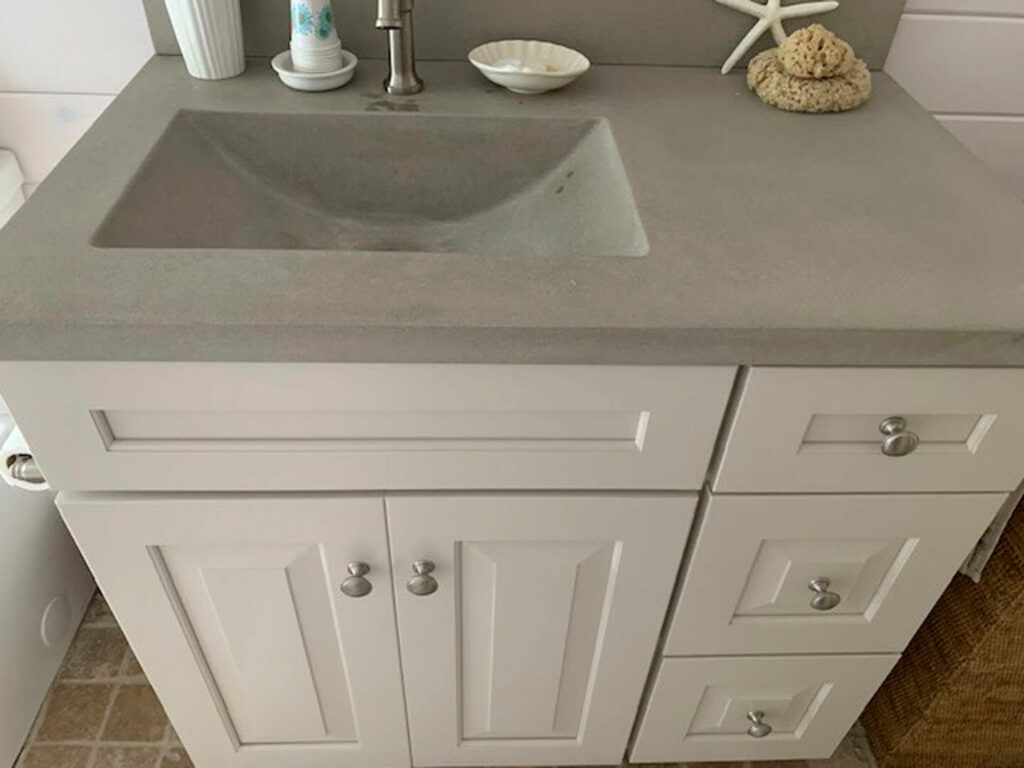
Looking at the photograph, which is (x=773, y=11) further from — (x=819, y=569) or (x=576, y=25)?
(x=819, y=569)

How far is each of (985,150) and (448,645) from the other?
1.01 m

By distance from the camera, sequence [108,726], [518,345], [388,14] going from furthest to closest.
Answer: [108,726] → [388,14] → [518,345]

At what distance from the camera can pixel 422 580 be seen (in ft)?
2.72

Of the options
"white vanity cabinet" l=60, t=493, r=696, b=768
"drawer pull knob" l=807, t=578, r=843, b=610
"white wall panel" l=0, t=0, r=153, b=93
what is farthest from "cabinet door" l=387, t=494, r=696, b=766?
"white wall panel" l=0, t=0, r=153, b=93

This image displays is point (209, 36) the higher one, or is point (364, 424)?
point (209, 36)

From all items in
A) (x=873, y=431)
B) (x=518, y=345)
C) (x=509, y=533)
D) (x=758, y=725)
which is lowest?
(x=758, y=725)

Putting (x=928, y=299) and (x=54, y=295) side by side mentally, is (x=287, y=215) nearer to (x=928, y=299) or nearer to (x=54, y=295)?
(x=54, y=295)

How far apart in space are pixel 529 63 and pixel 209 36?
37cm

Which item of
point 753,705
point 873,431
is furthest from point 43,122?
point 753,705

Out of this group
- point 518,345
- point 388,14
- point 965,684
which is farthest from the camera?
point 965,684

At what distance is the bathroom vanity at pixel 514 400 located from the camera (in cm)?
65

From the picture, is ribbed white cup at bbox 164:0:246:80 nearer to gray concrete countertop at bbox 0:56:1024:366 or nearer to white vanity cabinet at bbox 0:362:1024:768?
gray concrete countertop at bbox 0:56:1024:366

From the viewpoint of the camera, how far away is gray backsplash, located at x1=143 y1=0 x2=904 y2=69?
0.98m

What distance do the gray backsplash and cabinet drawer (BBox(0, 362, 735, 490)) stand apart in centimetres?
54
